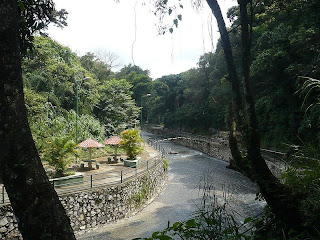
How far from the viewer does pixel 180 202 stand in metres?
13.6

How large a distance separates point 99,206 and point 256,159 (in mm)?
8890

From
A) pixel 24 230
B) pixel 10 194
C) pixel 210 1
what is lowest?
pixel 24 230

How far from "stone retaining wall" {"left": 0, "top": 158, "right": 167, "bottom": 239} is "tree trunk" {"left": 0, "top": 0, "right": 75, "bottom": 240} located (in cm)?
829

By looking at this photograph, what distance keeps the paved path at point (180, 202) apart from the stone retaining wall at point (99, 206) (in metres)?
0.41

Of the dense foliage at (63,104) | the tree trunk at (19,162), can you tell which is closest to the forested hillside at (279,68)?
the tree trunk at (19,162)

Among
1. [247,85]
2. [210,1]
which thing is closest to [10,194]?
[247,85]

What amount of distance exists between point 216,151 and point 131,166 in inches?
558

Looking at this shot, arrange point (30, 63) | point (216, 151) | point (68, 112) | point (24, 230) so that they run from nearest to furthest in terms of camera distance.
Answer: point (24, 230), point (30, 63), point (68, 112), point (216, 151)

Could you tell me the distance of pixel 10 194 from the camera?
167 centimetres

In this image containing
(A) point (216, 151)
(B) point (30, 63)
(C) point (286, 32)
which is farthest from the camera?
(A) point (216, 151)

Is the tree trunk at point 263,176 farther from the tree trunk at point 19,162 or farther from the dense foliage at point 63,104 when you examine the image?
the dense foliage at point 63,104

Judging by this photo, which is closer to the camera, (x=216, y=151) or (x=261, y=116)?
(x=261, y=116)

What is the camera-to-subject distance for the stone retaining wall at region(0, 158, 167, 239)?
8477 mm

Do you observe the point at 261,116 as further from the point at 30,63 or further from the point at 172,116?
the point at 172,116
